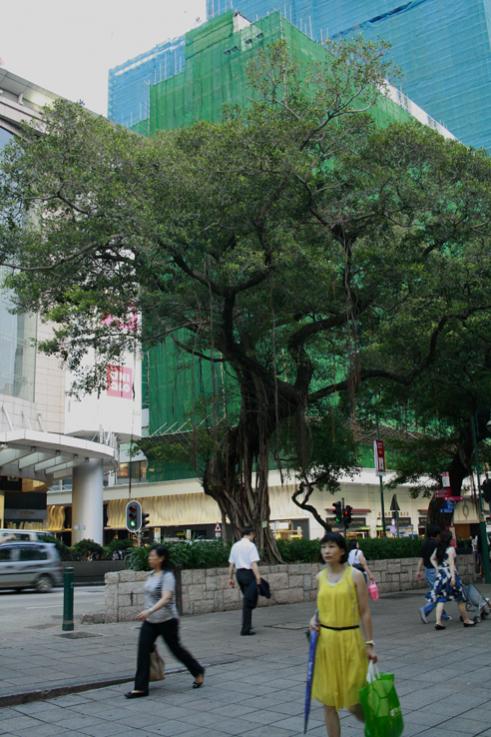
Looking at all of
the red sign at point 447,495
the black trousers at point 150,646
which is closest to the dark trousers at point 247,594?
the black trousers at point 150,646

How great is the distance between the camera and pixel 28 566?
953 inches

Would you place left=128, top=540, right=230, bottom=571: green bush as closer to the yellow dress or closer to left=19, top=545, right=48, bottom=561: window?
the yellow dress

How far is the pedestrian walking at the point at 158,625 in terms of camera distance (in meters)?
6.96

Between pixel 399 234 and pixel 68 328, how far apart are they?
7.60m

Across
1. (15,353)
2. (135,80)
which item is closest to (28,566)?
(15,353)

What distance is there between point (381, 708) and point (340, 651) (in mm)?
478

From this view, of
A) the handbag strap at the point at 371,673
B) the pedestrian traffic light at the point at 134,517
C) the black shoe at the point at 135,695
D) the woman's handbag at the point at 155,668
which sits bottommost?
the black shoe at the point at 135,695

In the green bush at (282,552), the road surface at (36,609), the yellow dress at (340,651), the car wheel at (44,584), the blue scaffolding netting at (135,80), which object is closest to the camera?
the yellow dress at (340,651)

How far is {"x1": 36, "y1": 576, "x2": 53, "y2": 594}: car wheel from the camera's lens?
24.4 m

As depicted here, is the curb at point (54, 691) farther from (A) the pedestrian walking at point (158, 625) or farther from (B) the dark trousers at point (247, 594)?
(B) the dark trousers at point (247, 594)

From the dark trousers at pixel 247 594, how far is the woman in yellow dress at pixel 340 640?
6.14 meters

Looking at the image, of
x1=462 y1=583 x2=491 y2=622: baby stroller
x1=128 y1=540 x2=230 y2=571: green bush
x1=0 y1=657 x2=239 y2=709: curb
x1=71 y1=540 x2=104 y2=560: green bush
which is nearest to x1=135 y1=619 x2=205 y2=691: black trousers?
x1=0 y1=657 x2=239 y2=709: curb

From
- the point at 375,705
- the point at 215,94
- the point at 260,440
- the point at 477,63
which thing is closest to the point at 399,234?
the point at 260,440

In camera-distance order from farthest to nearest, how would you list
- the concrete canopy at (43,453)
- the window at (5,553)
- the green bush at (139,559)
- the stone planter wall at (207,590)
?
the concrete canopy at (43,453) < the window at (5,553) < the green bush at (139,559) < the stone planter wall at (207,590)
